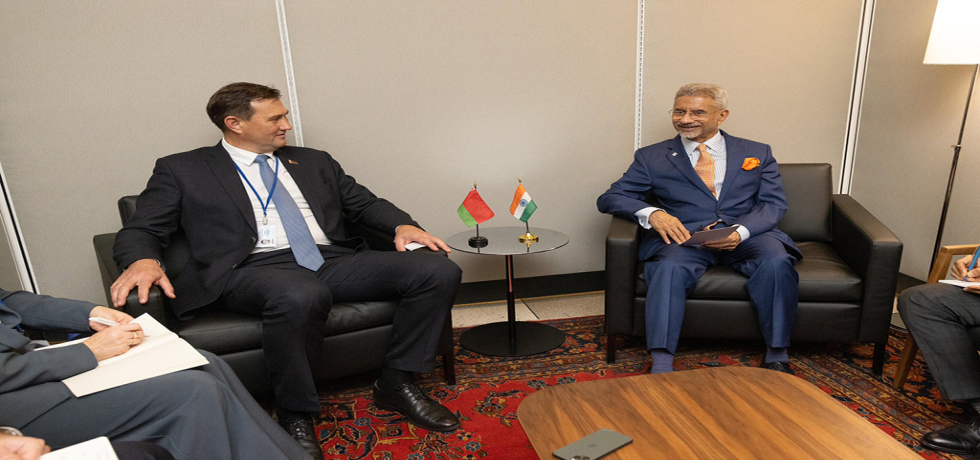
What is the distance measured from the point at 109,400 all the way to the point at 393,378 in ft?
3.35

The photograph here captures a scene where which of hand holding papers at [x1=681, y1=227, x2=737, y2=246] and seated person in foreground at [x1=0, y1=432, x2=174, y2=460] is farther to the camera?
hand holding papers at [x1=681, y1=227, x2=737, y2=246]

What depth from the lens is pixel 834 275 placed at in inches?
101

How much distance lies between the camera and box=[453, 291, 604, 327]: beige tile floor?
11.2 feet

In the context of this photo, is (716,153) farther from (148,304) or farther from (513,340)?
(148,304)

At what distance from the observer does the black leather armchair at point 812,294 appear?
8.21ft

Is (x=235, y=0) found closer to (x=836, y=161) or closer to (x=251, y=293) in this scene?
(x=251, y=293)

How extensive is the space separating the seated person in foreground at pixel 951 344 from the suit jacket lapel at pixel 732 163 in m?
0.93

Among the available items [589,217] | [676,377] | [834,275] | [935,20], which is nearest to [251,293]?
[676,377]

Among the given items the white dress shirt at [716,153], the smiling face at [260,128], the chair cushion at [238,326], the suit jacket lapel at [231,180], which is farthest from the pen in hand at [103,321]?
the white dress shirt at [716,153]

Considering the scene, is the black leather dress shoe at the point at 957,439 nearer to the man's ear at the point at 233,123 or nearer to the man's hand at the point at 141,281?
the man's hand at the point at 141,281

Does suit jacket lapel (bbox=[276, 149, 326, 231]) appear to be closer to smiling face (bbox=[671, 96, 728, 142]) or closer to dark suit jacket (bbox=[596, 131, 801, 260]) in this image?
dark suit jacket (bbox=[596, 131, 801, 260])

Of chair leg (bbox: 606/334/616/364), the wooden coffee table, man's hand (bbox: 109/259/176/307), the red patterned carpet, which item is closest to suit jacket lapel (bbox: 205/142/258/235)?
man's hand (bbox: 109/259/176/307)

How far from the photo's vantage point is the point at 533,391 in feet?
8.32

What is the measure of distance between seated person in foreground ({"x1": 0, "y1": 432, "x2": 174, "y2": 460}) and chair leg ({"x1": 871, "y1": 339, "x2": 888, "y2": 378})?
2663mm
